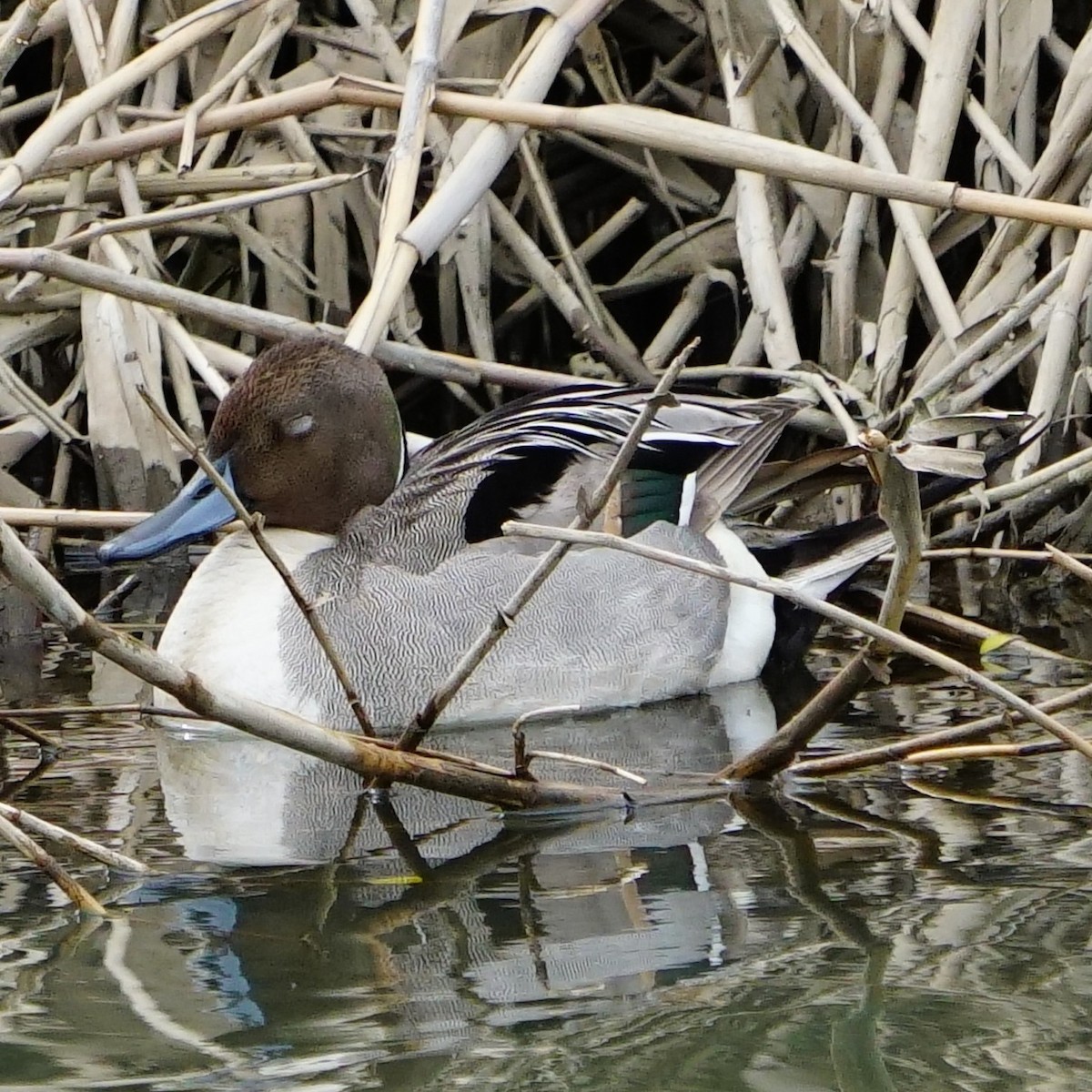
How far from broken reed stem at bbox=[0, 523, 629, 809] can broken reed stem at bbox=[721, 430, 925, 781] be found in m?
0.21

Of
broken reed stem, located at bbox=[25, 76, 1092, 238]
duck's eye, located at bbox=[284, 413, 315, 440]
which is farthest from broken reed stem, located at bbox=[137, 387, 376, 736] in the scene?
broken reed stem, located at bbox=[25, 76, 1092, 238]

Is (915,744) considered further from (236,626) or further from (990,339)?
(990,339)

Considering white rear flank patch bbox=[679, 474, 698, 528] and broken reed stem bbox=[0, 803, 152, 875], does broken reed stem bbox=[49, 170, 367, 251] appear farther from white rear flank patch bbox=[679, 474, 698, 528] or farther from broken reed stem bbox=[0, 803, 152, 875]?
broken reed stem bbox=[0, 803, 152, 875]

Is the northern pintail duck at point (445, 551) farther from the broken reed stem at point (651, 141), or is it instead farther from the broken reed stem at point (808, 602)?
the broken reed stem at point (808, 602)

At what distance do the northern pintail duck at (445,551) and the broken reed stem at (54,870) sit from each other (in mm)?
1068

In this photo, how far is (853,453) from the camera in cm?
365

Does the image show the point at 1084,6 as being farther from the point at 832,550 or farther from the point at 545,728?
the point at 545,728

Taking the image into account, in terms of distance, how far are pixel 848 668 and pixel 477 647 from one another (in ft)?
1.49

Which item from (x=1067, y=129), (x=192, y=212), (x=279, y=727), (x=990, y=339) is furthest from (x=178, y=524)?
(x=1067, y=129)

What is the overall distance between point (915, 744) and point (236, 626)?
1373 mm

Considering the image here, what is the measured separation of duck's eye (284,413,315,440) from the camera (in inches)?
138

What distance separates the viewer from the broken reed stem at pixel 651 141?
3.30m

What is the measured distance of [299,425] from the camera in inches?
138

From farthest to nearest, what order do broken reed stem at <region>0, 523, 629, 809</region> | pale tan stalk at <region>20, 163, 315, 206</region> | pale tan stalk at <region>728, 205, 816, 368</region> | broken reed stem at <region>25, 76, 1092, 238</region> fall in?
pale tan stalk at <region>728, 205, 816, 368</region>
pale tan stalk at <region>20, 163, 315, 206</region>
broken reed stem at <region>25, 76, 1092, 238</region>
broken reed stem at <region>0, 523, 629, 809</region>
